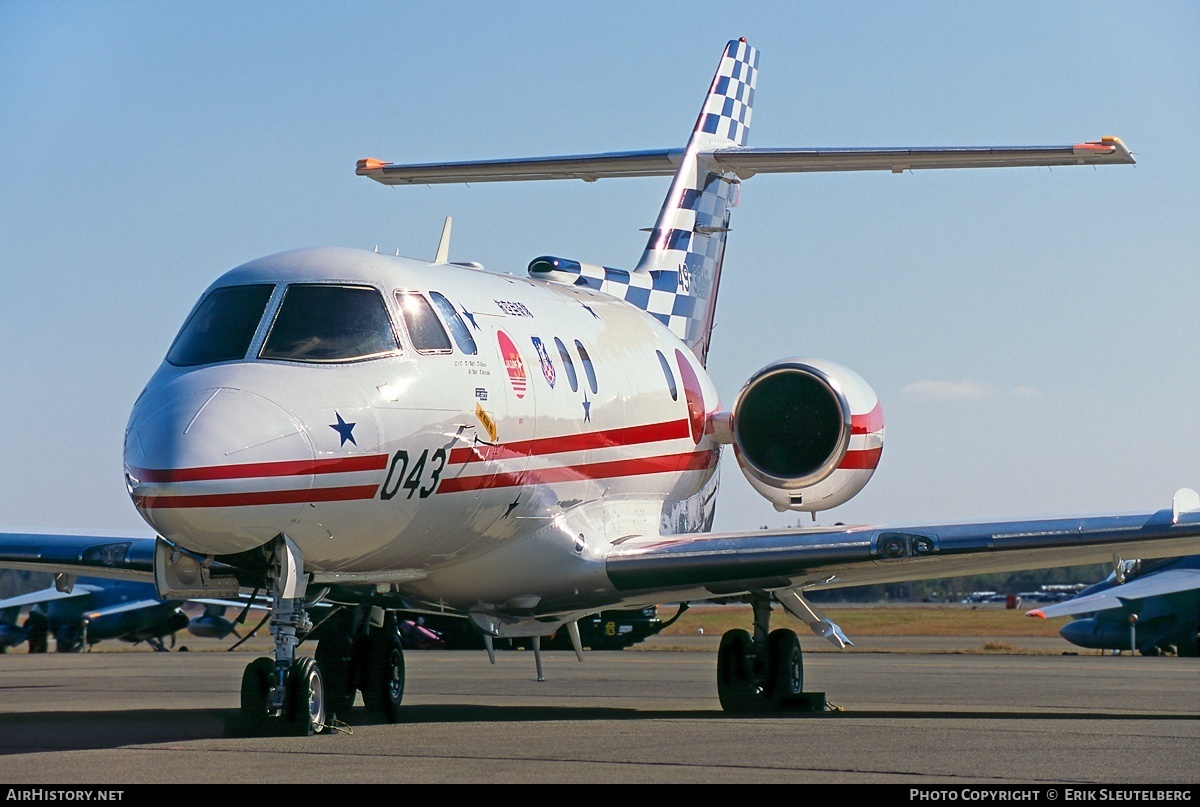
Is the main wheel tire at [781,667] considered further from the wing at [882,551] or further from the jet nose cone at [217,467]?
the jet nose cone at [217,467]

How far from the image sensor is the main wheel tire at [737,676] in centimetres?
1524

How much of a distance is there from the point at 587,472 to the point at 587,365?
→ 1.00 meters

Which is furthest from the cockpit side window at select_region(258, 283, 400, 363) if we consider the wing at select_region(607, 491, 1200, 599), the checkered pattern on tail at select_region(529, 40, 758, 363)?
the checkered pattern on tail at select_region(529, 40, 758, 363)

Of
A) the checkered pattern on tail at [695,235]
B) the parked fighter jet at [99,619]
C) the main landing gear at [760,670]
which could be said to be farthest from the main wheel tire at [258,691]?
the parked fighter jet at [99,619]

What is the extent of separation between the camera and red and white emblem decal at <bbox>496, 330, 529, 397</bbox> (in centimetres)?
1265

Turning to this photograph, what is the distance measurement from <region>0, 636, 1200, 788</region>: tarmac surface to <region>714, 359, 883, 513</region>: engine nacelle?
2256mm

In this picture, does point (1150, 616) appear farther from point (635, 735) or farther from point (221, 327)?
point (221, 327)

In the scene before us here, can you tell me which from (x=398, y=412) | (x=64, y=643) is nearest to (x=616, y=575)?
(x=398, y=412)

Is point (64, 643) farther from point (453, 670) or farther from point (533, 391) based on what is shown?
point (533, 391)

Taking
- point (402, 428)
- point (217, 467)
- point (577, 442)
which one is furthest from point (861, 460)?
point (217, 467)

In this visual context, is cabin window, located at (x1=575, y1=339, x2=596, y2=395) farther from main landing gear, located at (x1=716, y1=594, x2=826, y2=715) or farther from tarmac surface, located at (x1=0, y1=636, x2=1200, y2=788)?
tarmac surface, located at (x1=0, y1=636, x2=1200, y2=788)

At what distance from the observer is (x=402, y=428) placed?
1098cm

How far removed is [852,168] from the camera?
17969 mm

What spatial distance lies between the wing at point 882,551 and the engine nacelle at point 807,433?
133 centimetres
